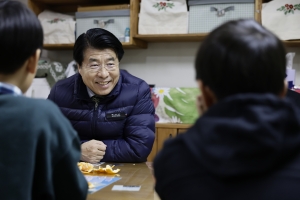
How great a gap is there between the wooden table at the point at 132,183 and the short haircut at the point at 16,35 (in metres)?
0.50

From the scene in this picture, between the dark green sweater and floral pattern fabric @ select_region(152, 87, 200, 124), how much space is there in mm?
1979

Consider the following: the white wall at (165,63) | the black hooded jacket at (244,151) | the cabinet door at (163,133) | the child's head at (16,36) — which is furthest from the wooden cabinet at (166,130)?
the black hooded jacket at (244,151)

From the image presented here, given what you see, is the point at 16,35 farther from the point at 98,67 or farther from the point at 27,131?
the point at 98,67

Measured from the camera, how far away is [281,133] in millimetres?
608

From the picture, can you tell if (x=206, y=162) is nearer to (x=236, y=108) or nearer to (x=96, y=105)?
(x=236, y=108)

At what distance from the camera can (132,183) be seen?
1.28 metres

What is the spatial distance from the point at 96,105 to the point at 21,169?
100 cm

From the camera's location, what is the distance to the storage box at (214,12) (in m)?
2.64

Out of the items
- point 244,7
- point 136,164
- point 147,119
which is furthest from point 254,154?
point 244,7

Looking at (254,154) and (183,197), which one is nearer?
(254,154)

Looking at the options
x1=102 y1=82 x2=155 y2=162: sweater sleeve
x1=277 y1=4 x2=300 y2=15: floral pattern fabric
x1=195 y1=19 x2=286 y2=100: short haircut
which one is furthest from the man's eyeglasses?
x1=277 y1=4 x2=300 y2=15: floral pattern fabric

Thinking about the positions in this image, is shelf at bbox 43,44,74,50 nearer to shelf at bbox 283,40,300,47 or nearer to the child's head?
shelf at bbox 283,40,300,47

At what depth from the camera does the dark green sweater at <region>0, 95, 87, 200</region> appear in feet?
2.64

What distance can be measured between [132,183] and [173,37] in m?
1.84
